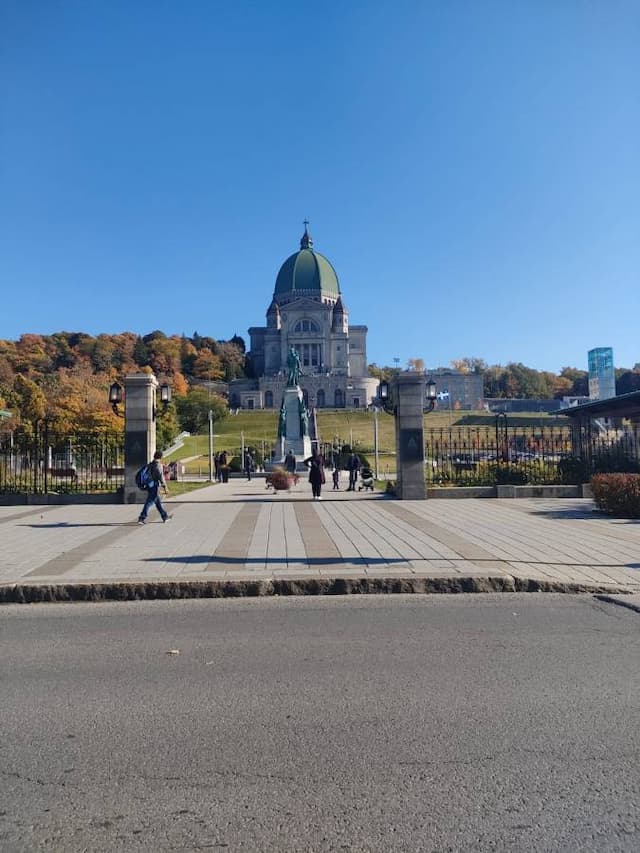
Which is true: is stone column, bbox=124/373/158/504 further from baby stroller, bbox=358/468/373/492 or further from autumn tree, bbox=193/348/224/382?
autumn tree, bbox=193/348/224/382

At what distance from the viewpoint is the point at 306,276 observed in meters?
138

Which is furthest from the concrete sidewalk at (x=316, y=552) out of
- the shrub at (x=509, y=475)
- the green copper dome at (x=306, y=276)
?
the green copper dome at (x=306, y=276)

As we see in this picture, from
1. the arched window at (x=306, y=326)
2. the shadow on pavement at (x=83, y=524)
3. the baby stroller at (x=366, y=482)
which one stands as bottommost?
the shadow on pavement at (x=83, y=524)

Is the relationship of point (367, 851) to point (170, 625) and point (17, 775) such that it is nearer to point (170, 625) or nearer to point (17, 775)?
point (17, 775)

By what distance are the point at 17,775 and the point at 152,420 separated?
15856 millimetres

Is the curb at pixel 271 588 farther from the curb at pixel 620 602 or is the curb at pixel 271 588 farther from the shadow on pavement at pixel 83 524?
the shadow on pavement at pixel 83 524

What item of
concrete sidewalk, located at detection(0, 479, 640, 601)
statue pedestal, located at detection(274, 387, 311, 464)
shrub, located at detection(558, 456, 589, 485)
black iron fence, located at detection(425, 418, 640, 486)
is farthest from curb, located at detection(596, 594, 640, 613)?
statue pedestal, located at detection(274, 387, 311, 464)

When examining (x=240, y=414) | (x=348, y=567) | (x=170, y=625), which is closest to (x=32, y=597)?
(x=170, y=625)

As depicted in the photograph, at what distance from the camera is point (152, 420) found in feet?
61.4

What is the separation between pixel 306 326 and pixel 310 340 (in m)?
3.52

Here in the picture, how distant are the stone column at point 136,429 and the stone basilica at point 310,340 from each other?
10863cm

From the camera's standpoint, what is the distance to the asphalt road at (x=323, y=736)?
9.29 feet

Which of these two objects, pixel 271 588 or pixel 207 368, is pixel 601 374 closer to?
pixel 271 588

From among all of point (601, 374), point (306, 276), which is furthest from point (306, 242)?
point (601, 374)
